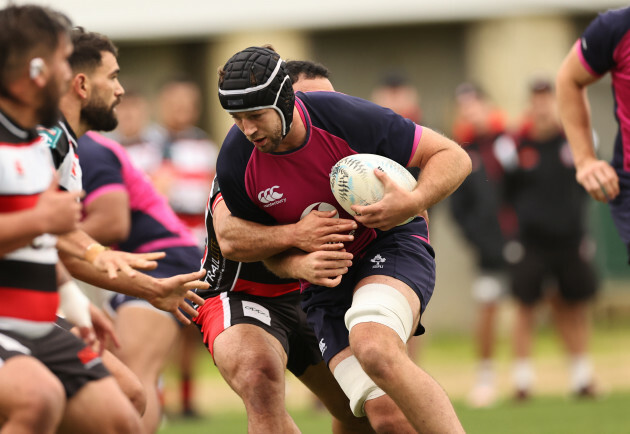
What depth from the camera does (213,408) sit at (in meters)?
11.2

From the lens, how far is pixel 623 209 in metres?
5.88

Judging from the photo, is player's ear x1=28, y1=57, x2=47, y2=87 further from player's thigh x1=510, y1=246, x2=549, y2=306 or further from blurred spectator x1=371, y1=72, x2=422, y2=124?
player's thigh x1=510, y1=246, x2=549, y2=306

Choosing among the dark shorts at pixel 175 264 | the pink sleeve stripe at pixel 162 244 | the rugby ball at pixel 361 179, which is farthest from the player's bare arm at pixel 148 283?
the pink sleeve stripe at pixel 162 244

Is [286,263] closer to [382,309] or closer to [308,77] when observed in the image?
[382,309]

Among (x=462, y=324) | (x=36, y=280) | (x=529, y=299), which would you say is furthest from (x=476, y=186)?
(x=36, y=280)

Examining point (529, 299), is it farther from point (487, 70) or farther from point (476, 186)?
point (487, 70)

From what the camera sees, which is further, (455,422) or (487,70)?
(487,70)

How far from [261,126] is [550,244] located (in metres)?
6.53

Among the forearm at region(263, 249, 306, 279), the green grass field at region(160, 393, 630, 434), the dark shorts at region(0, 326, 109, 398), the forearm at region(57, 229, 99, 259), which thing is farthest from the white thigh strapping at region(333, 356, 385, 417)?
the green grass field at region(160, 393, 630, 434)

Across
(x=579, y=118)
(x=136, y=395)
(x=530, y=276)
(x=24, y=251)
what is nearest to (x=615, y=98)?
(x=579, y=118)

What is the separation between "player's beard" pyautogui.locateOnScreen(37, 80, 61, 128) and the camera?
409cm

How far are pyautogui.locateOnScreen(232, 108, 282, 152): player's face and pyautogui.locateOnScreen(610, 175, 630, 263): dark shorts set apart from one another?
2.05 meters

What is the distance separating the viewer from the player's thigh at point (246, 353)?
5.27 meters

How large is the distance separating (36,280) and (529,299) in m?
7.33
